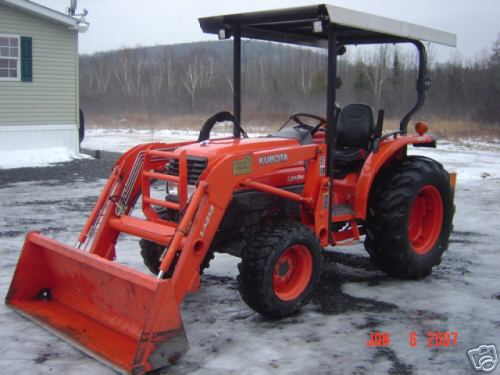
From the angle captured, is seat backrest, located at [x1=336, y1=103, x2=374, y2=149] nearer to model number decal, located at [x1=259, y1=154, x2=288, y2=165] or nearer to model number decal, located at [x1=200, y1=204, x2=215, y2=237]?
model number decal, located at [x1=259, y1=154, x2=288, y2=165]

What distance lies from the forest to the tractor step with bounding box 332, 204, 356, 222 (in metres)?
1.61

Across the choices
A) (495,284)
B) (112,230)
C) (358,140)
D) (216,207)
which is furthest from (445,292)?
(112,230)

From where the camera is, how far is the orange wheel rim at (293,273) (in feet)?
15.6

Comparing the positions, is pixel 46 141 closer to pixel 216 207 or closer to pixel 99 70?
pixel 216 207

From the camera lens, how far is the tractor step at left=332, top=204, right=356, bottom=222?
17.4 ft

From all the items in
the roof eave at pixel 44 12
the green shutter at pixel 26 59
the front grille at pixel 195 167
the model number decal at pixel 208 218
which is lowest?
the model number decal at pixel 208 218

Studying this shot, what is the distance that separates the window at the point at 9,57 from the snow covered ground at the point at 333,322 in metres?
8.85

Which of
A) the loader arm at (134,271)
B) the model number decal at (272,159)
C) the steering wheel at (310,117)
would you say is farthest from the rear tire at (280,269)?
the steering wheel at (310,117)

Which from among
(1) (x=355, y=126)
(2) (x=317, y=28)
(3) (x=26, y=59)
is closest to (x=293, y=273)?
(1) (x=355, y=126)

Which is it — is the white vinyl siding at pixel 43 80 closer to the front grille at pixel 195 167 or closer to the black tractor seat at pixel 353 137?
the black tractor seat at pixel 353 137

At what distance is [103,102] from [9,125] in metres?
37.5

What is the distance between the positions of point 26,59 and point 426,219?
12.3m

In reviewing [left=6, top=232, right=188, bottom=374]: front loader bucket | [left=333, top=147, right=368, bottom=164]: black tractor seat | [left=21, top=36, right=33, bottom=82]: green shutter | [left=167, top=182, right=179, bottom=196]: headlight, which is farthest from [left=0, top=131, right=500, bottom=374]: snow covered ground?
[left=21, top=36, right=33, bottom=82]: green shutter

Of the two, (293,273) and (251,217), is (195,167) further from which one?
(293,273)
